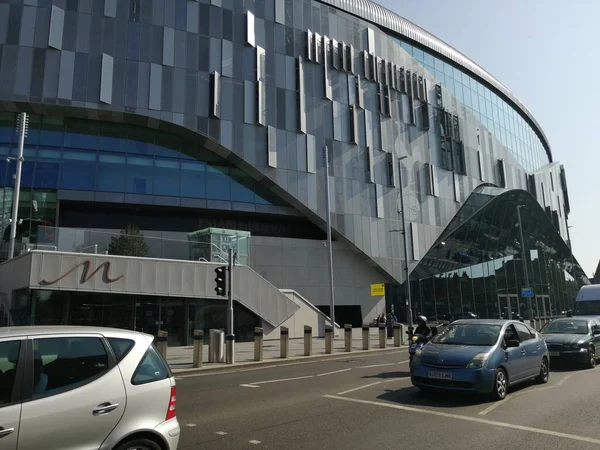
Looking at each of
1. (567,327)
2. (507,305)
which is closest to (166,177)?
(567,327)

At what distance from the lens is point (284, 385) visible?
10992 millimetres

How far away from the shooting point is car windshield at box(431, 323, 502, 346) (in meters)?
9.52

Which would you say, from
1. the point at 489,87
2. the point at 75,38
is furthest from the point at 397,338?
the point at 489,87

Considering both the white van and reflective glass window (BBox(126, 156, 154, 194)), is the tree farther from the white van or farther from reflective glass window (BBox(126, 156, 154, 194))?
the white van

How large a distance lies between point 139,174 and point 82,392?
95.1ft

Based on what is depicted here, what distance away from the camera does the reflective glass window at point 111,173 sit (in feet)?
99.2

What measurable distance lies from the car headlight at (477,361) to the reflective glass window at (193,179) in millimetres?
26434

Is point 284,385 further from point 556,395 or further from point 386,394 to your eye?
point 556,395

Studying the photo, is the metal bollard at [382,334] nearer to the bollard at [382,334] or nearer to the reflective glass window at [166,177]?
the bollard at [382,334]

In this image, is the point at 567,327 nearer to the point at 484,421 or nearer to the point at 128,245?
the point at 484,421

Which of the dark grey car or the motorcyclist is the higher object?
the motorcyclist

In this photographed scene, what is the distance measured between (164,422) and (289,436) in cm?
247

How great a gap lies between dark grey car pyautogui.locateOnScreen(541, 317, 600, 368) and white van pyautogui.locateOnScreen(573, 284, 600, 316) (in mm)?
9867

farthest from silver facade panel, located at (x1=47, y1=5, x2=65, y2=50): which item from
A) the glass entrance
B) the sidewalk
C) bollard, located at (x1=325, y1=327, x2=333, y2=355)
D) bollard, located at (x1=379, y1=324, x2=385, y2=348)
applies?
the glass entrance
